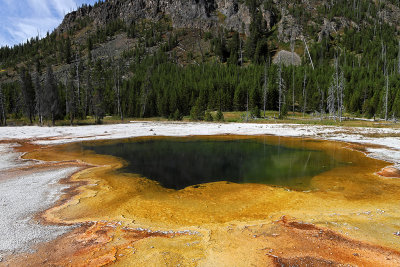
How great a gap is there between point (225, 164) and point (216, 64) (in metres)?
108

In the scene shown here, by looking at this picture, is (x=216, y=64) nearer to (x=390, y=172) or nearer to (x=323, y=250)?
(x=390, y=172)

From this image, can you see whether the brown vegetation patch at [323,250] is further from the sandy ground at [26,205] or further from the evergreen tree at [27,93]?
the evergreen tree at [27,93]

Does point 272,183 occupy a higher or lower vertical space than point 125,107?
lower

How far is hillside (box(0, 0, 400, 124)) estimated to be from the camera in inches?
2773

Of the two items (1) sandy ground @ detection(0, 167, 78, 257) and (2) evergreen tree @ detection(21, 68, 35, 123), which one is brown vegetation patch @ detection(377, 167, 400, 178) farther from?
(2) evergreen tree @ detection(21, 68, 35, 123)

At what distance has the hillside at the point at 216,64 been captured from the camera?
70438 mm

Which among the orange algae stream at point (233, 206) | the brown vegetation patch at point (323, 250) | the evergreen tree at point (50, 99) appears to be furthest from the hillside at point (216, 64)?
the brown vegetation patch at point (323, 250)

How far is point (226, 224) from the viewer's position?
8.41 metres

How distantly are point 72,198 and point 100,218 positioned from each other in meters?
2.74

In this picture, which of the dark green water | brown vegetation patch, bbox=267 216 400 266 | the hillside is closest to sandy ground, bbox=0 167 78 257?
the dark green water

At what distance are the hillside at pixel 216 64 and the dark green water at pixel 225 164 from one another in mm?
Answer: 39114

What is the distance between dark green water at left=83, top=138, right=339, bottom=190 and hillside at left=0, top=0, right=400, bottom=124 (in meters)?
39.1

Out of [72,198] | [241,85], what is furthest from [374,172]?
[241,85]

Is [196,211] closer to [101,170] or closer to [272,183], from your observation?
[272,183]
